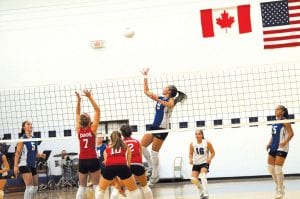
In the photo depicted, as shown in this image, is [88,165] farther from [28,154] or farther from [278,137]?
[278,137]

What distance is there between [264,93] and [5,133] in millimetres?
9572

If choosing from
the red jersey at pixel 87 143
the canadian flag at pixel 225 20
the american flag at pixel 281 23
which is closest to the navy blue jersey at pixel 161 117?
the red jersey at pixel 87 143

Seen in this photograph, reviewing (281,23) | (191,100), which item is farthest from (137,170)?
(281,23)

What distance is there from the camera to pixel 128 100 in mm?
21438

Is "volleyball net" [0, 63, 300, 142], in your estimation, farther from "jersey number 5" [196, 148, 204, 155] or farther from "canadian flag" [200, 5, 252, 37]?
"jersey number 5" [196, 148, 204, 155]

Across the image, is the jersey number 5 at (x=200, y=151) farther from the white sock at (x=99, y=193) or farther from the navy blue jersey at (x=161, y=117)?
the white sock at (x=99, y=193)

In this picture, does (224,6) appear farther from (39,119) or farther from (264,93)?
(39,119)

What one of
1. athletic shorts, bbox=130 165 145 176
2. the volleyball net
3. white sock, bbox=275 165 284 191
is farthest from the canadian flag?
athletic shorts, bbox=130 165 145 176

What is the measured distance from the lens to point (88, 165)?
11.4 meters

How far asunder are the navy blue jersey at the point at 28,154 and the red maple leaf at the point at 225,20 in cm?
935

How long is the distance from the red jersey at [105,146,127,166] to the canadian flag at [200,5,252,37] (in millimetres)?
10714

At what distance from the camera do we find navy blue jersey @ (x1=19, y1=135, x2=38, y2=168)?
13.5 meters

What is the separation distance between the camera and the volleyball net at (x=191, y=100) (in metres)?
20.1

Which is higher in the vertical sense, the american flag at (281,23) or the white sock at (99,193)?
the american flag at (281,23)
